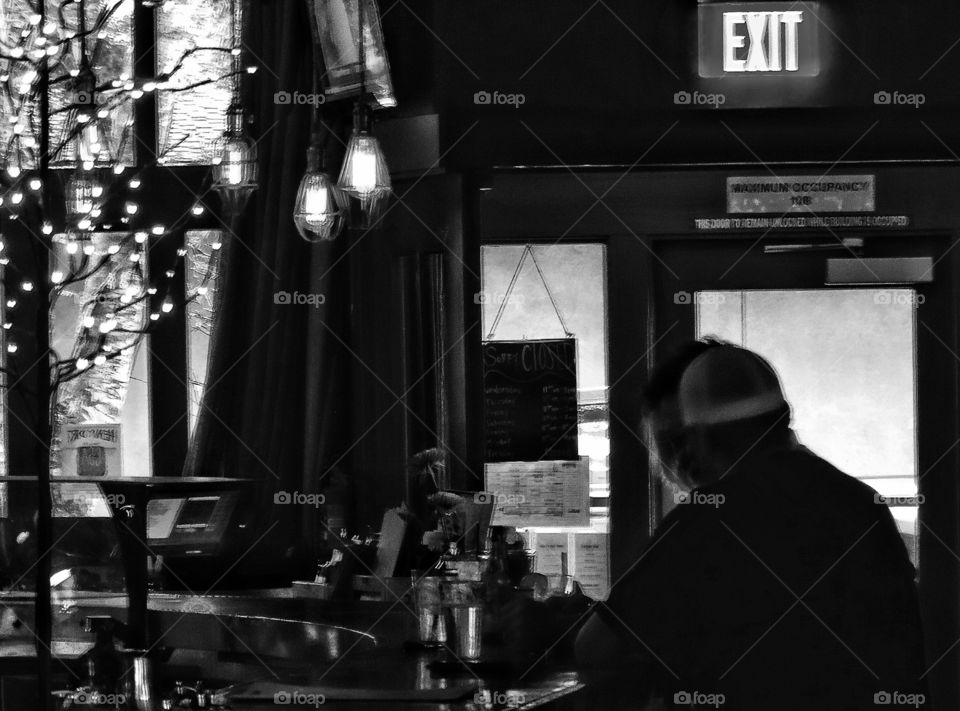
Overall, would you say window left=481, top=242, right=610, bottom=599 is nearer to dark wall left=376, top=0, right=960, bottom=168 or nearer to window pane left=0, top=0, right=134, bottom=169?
dark wall left=376, top=0, right=960, bottom=168

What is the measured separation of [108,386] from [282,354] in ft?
2.63

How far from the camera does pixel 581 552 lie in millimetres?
4152

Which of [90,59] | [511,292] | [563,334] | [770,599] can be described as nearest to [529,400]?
[563,334]

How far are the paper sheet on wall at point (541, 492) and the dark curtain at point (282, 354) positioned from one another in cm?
51

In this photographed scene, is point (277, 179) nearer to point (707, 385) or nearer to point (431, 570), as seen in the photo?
point (431, 570)

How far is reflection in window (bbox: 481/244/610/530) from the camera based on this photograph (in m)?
4.13

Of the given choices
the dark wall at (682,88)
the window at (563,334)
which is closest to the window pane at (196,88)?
the dark wall at (682,88)

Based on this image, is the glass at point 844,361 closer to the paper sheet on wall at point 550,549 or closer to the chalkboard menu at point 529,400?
the chalkboard menu at point 529,400

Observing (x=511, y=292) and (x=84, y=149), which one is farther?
(x=511, y=292)

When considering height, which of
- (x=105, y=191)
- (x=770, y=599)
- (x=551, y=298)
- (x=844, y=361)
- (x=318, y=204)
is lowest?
(x=770, y=599)

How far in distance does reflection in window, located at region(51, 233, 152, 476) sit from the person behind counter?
97.9 inches

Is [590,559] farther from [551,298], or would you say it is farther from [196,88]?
[196,88]

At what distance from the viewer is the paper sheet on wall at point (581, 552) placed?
414 centimetres

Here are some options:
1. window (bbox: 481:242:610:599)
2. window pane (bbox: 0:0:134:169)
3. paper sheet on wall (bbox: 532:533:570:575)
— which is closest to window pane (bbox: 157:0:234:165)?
window pane (bbox: 0:0:134:169)
